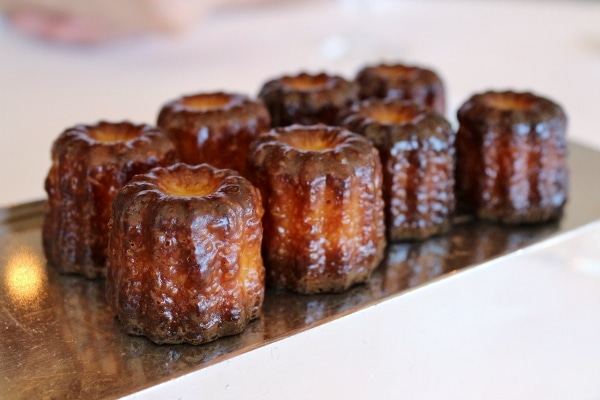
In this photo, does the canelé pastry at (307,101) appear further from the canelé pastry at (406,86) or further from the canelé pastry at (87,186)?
the canelé pastry at (87,186)

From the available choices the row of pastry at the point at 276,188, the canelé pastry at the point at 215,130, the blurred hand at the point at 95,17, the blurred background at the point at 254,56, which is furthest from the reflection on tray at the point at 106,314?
the blurred hand at the point at 95,17

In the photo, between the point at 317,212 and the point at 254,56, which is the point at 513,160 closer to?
the point at 317,212

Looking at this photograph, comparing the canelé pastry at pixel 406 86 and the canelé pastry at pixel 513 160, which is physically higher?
the canelé pastry at pixel 406 86

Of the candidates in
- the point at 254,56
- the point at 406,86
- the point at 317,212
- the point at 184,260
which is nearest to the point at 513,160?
the point at 406,86

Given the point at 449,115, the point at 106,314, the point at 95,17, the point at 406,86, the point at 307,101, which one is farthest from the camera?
the point at 95,17

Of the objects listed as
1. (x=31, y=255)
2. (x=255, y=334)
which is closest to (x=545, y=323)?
(x=255, y=334)

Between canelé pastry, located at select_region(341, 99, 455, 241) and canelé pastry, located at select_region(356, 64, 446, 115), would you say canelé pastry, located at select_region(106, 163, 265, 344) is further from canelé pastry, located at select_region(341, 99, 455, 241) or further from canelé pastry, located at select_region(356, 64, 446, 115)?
canelé pastry, located at select_region(356, 64, 446, 115)

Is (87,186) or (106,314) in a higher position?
(87,186)
